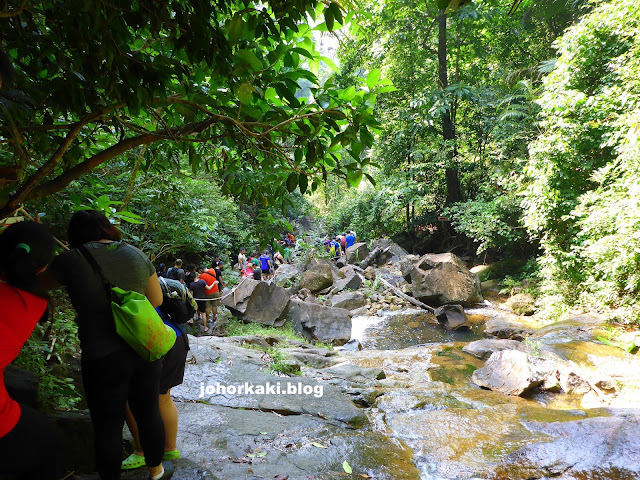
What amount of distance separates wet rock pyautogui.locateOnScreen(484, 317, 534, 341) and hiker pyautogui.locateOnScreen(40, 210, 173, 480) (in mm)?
9080

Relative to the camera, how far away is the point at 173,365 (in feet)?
7.50

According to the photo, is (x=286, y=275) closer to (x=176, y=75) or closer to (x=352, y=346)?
(x=352, y=346)

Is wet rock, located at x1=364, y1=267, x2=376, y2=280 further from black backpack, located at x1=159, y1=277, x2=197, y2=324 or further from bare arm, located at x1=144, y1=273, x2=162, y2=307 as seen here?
bare arm, located at x1=144, y1=273, x2=162, y2=307

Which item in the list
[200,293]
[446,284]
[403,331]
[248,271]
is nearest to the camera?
[200,293]

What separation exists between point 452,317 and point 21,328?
1096 centimetres

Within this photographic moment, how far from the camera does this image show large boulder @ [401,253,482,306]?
1184 centimetres

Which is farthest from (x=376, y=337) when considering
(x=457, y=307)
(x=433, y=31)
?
(x=433, y=31)

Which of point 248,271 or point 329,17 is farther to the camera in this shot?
point 248,271

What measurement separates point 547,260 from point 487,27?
12.0m

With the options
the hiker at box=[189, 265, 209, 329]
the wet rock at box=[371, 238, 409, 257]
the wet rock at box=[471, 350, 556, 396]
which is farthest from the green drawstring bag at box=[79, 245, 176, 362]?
the wet rock at box=[371, 238, 409, 257]

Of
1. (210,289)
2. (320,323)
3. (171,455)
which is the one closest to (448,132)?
(320,323)

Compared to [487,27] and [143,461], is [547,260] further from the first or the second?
[487,27]

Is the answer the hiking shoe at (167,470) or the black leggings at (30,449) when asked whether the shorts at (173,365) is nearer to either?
the hiking shoe at (167,470)

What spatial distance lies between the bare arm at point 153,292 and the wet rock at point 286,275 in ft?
37.4
